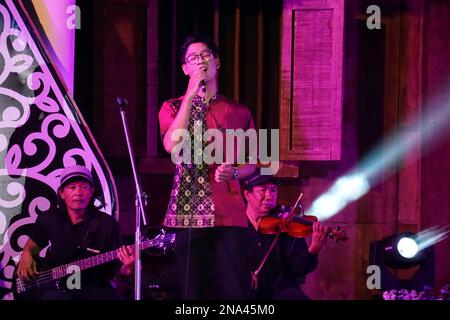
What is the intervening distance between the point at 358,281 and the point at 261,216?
1.54 m

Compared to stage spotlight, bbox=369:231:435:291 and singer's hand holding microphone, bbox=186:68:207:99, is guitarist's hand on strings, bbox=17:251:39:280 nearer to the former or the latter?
singer's hand holding microphone, bbox=186:68:207:99

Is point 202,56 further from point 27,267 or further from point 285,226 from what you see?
point 27,267

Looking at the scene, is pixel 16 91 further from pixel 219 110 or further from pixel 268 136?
pixel 268 136

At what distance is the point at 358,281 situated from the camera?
286 inches

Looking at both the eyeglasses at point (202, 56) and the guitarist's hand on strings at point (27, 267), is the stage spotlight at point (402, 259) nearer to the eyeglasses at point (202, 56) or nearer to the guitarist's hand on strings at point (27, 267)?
the eyeglasses at point (202, 56)

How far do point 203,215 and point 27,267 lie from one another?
1290 millimetres

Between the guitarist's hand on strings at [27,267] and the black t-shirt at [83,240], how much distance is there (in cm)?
9

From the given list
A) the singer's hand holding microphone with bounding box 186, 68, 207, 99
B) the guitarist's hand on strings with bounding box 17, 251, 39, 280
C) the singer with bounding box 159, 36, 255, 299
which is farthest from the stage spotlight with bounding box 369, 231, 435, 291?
the guitarist's hand on strings with bounding box 17, 251, 39, 280

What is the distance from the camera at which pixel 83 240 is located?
6.03 metres

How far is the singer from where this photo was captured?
579 cm

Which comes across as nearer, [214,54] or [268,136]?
[214,54]

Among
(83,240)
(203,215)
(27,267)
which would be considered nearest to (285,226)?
(203,215)

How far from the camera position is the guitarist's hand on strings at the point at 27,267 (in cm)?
604
